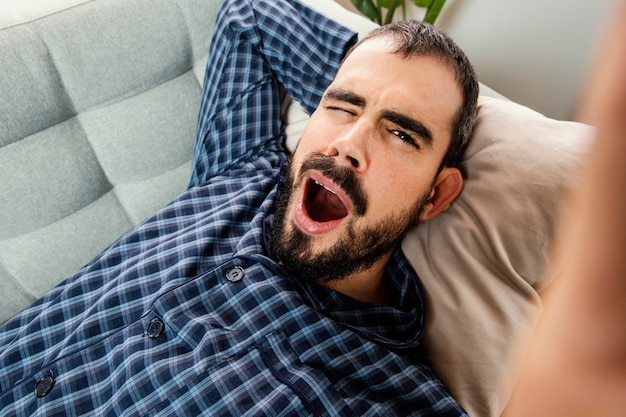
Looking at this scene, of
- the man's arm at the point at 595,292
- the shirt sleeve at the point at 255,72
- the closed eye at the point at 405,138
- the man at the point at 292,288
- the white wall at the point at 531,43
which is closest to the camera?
the man's arm at the point at 595,292

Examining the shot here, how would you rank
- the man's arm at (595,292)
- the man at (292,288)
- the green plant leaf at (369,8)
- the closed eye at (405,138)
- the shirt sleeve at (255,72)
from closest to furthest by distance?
the man's arm at (595,292), the man at (292,288), the closed eye at (405,138), the shirt sleeve at (255,72), the green plant leaf at (369,8)

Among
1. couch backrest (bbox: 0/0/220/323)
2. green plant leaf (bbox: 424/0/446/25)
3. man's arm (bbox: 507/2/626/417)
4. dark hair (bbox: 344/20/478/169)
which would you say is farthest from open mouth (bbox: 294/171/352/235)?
green plant leaf (bbox: 424/0/446/25)

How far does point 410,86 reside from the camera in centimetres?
84

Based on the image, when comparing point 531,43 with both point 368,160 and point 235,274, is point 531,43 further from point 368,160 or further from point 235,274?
point 235,274

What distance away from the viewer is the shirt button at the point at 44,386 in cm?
74

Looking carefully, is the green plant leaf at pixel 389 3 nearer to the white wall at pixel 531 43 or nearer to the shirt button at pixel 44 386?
the white wall at pixel 531 43

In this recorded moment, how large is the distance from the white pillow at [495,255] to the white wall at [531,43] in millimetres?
549

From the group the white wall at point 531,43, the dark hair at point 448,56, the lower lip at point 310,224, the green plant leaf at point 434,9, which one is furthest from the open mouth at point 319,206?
the green plant leaf at point 434,9

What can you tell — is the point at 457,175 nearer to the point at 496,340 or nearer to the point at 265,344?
the point at 496,340

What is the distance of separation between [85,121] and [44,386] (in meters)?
0.58

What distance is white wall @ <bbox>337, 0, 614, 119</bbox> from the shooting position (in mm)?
1373

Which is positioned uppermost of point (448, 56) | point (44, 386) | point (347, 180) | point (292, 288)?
point (448, 56)

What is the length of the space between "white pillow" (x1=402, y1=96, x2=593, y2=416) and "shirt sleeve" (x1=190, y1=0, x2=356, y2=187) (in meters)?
0.44

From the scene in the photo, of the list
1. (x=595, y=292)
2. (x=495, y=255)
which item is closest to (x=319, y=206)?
(x=495, y=255)
